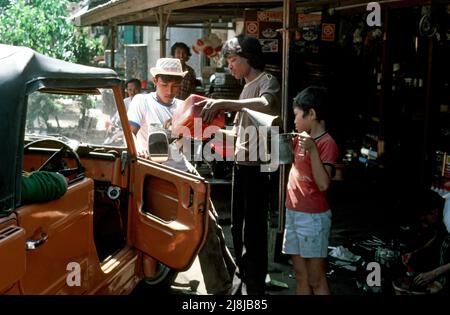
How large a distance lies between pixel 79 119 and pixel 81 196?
1.10 meters

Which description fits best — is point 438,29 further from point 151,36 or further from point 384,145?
point 151,36

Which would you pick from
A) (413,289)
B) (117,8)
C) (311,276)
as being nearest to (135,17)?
(117,8)

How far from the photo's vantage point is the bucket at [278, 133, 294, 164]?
3.98 m

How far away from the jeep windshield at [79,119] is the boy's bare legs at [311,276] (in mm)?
1490

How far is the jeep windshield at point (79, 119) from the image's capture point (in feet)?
13.2

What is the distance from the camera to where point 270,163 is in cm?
418

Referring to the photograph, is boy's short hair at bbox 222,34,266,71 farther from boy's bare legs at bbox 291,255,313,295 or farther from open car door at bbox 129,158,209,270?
boy's bare legs at bbox 291,255,313,295

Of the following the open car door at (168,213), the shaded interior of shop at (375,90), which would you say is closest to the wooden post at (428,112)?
the shaded interior of shop at (375,90)

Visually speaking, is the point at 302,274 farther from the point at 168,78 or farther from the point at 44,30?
the point at 44,30

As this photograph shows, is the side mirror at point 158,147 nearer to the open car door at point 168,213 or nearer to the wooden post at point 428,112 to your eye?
the open car door at point 168,213

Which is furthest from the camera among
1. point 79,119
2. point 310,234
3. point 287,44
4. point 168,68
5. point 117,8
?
point 117,8

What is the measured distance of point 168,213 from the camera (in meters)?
3.91
